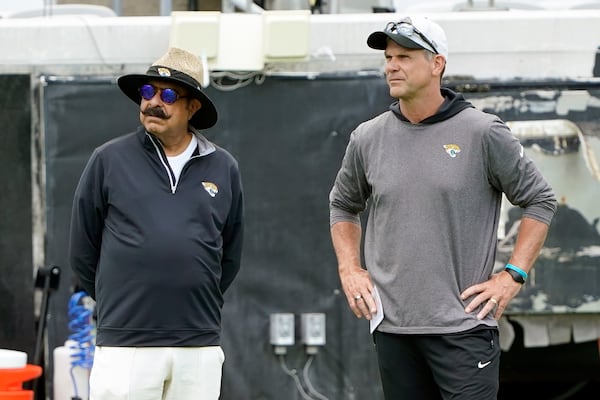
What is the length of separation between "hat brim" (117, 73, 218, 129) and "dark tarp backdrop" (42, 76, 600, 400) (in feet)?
7.72

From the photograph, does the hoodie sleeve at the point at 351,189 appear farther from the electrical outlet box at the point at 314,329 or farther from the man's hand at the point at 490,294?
the electrical outlet box at the point at 314,329

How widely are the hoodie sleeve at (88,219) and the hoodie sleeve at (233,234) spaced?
512 mm

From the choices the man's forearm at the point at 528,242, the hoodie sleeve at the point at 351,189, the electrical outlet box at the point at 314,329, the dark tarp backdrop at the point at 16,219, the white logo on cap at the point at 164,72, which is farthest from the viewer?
the dark tarp backdrop at the point at 16,219

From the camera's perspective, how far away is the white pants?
440 centimetres

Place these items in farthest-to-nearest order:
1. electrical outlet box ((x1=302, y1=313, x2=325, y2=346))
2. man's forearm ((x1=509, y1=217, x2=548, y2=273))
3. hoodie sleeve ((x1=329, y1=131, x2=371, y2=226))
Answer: electrical outlet box ((x1=302, y1=313, x2=325, y2=346)) < hoodie sleeve ((x1=329, y1=131, x2=371, y2=226)) < man's forearm ((x1=509, y1=217, x2=548, y2=273))

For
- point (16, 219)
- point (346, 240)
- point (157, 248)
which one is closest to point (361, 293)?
point (346, 240)

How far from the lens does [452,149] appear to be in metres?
4.07

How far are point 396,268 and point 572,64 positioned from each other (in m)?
3.63

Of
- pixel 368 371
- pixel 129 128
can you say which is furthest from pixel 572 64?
pixel 129 128

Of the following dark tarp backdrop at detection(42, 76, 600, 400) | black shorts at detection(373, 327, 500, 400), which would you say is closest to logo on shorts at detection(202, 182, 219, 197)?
black shorts at detection(373, 327, 500, 400)

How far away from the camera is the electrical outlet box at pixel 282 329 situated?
7363 millimetres

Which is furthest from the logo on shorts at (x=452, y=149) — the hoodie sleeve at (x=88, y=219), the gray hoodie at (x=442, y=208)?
the hoodie sleeve at (x=88, y=219)

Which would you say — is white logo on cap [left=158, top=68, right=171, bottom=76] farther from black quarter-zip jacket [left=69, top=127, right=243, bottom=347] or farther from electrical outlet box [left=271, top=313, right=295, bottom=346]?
electrical outlet box [left=271, top=313, right=295, bottom=346]

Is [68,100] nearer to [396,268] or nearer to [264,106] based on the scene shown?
[264,106]
